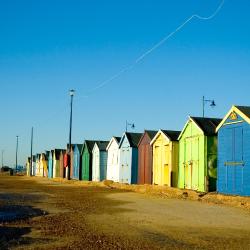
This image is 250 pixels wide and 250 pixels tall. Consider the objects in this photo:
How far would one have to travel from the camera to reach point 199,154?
101ft

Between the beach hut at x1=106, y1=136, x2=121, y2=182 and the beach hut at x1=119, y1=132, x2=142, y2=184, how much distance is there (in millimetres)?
1184

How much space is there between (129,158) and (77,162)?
19.1 meters

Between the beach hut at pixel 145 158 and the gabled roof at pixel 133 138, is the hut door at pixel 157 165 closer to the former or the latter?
the beach hut at pixel 145 158

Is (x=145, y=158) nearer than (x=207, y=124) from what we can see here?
No

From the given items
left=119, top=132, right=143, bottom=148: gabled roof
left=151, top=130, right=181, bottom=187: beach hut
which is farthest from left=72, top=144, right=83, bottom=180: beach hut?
left=151, top=130, right=181, bottom=187: beach hut

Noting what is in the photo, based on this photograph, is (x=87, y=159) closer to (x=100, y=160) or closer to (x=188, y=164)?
(x=100, y=160)

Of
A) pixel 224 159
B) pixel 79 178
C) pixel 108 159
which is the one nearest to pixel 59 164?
pixel 79 178

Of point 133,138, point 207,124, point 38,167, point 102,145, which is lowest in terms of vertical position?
point 38,167

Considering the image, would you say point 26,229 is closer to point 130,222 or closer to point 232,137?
point 130,222

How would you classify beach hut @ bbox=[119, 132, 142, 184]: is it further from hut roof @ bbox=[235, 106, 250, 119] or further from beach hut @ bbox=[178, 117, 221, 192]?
hut roof @ bbox=[235, 106, 250, 119]

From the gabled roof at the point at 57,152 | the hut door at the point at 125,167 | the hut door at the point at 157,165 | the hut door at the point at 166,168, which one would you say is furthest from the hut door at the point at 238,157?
the gabled roof at the point at 57,152

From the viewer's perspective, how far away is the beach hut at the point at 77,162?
60.6m

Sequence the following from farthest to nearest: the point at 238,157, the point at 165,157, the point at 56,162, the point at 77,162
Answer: the point at 56,162, the point at 77,162, the point at 165,157, the point at 238,157

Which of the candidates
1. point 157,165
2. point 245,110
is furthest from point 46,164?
point 245,110
